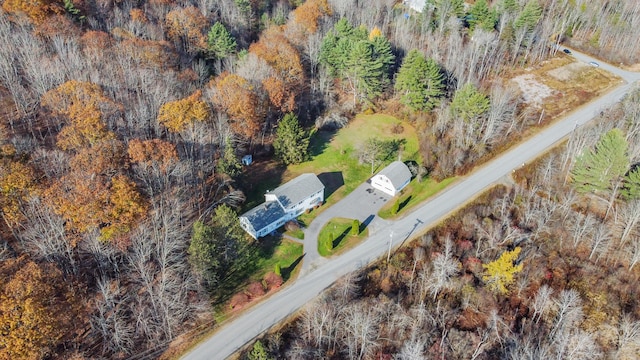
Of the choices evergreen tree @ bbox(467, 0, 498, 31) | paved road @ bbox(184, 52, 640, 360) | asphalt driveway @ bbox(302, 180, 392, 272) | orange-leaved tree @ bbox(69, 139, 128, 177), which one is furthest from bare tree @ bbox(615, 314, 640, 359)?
evergreen tree @ bbox(467, 0, 498, 31)

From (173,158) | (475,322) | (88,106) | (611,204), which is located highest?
(88,106)

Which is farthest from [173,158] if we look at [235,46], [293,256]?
[235,46]

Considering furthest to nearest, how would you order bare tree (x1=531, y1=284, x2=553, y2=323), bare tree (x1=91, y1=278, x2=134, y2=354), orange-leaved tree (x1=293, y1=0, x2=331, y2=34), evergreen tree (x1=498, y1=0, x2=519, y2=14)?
evergreen tree (x1=498, y1=0, x2=519, y2=14) < orange-leaved tree (x1=293, y1=0, x2=331, y2=34) < bare tree (x1=531, y1=284, x2=553, y2=323) < bare tree (x1=91, y1=278, x2=134, y2=354)

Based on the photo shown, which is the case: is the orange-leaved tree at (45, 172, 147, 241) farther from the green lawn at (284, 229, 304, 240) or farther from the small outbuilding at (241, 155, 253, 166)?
the small outbuilding at (241, 155, 253, 166)

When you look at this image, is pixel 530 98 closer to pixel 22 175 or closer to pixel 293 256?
pixel 293 256

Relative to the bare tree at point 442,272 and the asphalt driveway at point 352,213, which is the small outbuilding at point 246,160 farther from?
the bare tree at point 442,272
